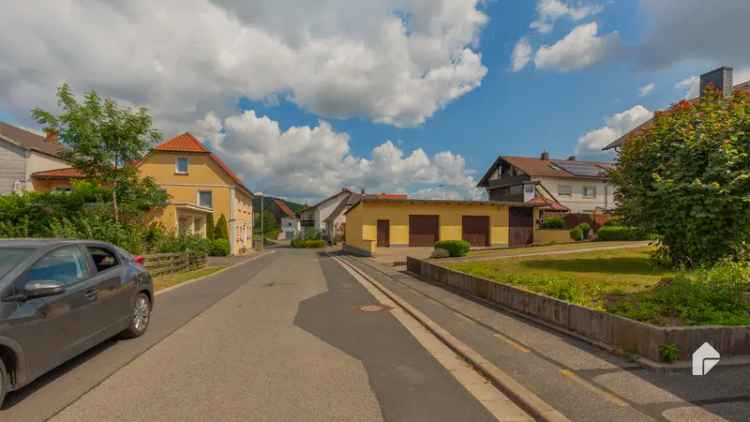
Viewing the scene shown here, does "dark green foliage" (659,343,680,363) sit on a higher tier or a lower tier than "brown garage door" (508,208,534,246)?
lower

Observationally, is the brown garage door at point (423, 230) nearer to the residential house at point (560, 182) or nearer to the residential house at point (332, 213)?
the residential house at point (560, 182)

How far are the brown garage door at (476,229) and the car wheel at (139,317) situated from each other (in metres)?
28.0

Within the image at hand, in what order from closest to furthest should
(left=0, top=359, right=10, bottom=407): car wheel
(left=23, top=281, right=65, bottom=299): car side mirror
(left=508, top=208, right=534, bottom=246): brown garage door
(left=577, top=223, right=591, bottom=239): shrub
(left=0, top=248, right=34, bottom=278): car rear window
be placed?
(left=0, top=359, right=10, bottom=407): car wheel < (left=23, top=281, right=65, bottom=299): car side mirror < (left=0, top=248, right=34, bottom=278): car rear window < (left=577, top=223, right=591, bottom=239): shrub < (left=508, top=208, right=534, bottom=246): brown garage door

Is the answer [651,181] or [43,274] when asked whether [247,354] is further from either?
[651,181]

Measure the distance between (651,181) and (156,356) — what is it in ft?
38.9

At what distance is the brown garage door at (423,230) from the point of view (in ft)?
104

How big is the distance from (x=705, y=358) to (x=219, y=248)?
3185cm

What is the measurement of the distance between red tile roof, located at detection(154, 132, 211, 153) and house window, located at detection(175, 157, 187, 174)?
82 centimetres

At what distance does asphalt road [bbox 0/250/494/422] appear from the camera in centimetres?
371

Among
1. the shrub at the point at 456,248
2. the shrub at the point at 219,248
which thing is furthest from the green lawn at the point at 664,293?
the shrub at the point at 219,248

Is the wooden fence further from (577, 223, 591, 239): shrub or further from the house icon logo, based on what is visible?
(577, 223, 591, 239): shrub

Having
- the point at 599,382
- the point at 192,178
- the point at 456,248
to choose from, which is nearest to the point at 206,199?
the point at 192,178

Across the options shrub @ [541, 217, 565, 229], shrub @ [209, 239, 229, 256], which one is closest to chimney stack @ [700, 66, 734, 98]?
shrub @ [541, 217, 565, 229]

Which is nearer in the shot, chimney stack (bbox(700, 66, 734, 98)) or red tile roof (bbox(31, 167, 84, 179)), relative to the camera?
chimney stack (bbox(700, 66, 734, 98))
